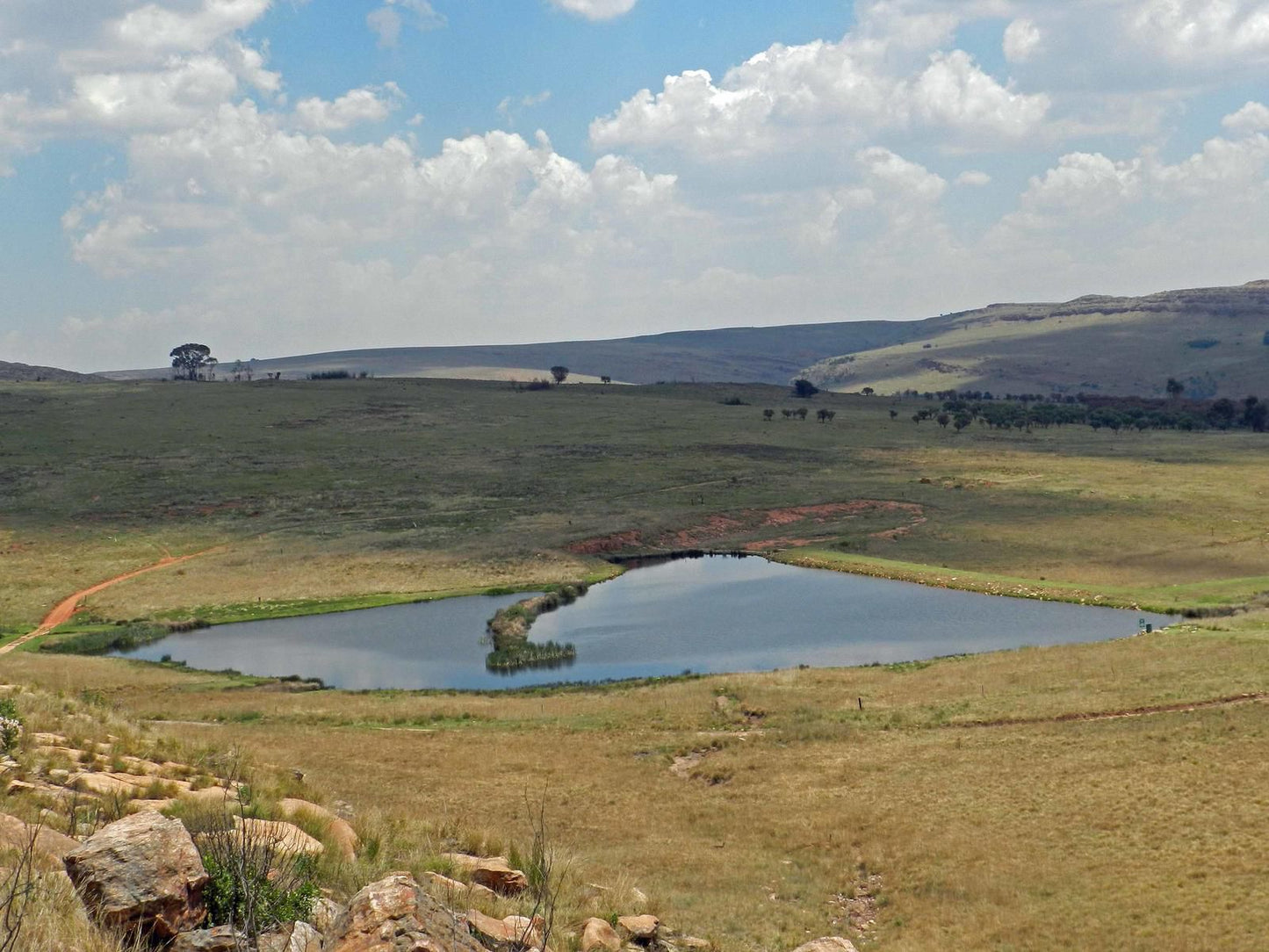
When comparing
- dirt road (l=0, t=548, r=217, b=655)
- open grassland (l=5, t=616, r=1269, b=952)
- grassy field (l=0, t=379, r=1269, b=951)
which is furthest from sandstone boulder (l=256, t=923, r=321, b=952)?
dirt road (l=0, t=548, r=217, b=655)

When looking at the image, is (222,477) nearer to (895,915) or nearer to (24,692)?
(24,692)

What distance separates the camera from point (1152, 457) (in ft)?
402

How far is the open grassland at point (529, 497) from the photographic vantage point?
73.4m

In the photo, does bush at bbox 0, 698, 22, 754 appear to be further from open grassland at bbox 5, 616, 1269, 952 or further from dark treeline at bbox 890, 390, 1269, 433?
dark treeline at bbox 890, 390, 1269, 433

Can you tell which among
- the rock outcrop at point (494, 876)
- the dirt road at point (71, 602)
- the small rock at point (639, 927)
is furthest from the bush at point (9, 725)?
the dirt road at point (71, 602)

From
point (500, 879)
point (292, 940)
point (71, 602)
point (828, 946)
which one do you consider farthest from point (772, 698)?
point (71, 602)

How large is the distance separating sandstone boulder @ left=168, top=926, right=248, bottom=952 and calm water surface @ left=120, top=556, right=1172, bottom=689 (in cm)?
3911

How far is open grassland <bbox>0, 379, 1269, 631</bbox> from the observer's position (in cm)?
7344

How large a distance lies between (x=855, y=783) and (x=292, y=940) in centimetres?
2200

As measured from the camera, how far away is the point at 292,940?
1180 cm

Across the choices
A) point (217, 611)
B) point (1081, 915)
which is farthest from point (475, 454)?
point (1081, 915)

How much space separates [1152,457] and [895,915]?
112640 mm

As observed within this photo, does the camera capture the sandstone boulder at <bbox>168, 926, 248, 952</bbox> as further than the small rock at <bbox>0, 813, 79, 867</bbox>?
No

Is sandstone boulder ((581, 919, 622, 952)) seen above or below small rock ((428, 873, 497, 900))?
below
